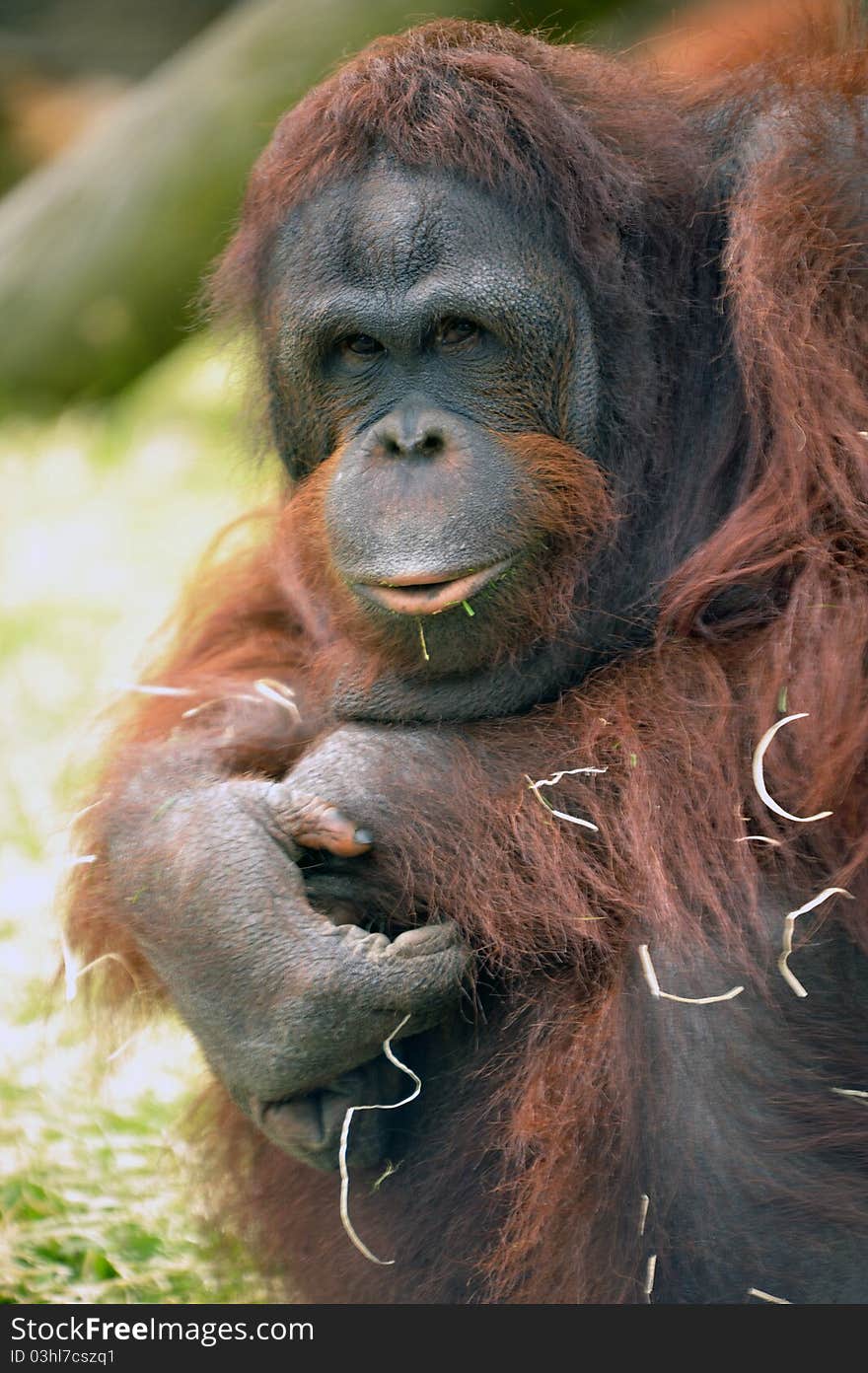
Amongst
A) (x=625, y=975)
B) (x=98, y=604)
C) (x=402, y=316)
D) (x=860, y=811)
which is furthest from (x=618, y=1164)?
(x=98, y=604)

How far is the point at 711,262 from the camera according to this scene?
249 cm

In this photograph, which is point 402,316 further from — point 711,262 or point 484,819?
point 484,819

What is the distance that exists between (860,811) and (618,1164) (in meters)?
0.57

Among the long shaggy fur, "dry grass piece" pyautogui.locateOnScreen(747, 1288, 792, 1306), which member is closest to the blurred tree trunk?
the long shaggy fur

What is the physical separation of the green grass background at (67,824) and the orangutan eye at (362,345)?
0.53 m

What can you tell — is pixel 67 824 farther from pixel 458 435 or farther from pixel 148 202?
pixel 148 202

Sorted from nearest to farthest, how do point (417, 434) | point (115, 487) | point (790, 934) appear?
Answer: point (790, 934) → point (417, 434) → point (115, 487)

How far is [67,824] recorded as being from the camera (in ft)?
10.2

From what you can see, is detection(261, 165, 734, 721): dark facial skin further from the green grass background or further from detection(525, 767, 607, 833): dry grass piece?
the green grass background

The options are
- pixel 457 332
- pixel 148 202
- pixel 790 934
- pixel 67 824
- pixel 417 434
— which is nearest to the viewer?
pixel 790 934

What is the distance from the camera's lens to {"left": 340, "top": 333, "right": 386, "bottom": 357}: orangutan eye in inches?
97.3

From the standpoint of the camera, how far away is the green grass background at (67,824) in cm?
302

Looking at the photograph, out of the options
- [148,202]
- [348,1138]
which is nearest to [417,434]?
[348,1138]

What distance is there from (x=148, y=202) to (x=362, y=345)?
320cm
